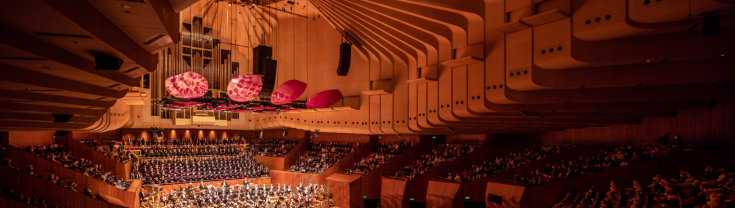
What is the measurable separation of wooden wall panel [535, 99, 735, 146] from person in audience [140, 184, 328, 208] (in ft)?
29.3

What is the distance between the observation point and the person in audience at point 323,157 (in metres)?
17.7

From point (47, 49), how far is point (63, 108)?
14.1 feet

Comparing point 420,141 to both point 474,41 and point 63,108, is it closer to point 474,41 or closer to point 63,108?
point 474,41

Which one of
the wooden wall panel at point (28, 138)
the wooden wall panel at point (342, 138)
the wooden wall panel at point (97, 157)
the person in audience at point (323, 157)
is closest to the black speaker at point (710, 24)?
the person in audience at point (323, 157)

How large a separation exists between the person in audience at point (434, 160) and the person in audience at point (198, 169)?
7610 millimetres

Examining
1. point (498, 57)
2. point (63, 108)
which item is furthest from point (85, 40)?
point (498, 57)

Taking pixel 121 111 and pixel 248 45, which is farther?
pixel 248 45

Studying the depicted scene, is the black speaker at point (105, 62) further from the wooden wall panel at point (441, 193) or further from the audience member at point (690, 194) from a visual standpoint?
the wooden wall panel at point (441, 193)

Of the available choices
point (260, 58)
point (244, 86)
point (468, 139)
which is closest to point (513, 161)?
point (468, 139)

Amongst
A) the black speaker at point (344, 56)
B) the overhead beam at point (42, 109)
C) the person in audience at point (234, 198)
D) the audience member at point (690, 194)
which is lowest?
the person in audience at point (234, 198)

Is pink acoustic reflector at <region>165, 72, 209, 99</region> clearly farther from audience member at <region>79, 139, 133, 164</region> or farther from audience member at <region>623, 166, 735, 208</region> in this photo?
audience member at <region>79, 139, 133, 164</region>

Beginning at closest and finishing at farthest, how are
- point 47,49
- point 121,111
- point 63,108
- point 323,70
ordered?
point 47,49, point 63,108, point 121,111, point 323,70

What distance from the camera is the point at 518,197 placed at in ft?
30.2

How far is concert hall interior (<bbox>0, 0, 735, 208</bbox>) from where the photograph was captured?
13.4 feet
